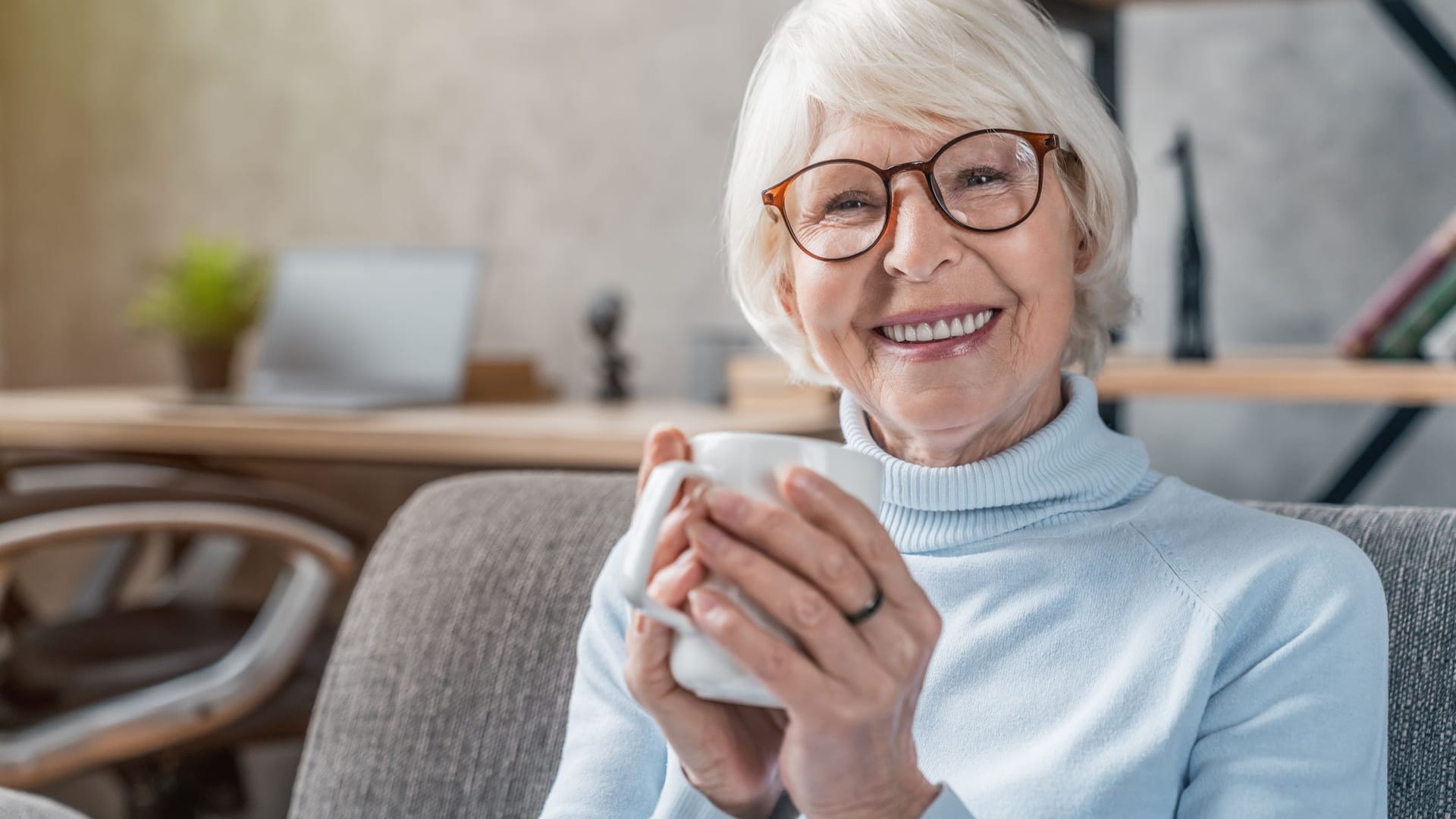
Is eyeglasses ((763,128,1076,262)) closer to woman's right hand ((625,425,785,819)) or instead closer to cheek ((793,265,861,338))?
cheek ((793,265,861,338))

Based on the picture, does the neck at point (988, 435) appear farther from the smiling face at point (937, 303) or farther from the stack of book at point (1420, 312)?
the stack of book at point (1420, 312)

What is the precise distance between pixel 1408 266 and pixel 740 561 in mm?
1588

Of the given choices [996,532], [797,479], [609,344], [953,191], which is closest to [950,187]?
[953,191]

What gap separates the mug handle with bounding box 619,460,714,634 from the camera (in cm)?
58

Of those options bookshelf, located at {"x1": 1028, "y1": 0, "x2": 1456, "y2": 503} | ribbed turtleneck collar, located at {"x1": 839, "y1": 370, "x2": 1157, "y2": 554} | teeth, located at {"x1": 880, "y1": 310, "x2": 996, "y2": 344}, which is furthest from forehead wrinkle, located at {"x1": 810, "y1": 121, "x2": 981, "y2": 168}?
bookshelf, located at {"x1": 1028, "y1": 0, "x2": 1456, "y2": 503}

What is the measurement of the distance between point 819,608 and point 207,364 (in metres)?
2.32

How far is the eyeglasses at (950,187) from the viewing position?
855 millimetres

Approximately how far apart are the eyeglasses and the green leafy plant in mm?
2036

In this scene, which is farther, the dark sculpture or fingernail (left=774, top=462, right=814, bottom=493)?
the dark sculpture

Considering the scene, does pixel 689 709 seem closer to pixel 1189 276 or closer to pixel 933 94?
pixel 933 94

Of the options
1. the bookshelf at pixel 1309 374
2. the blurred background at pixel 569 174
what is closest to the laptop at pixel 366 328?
the blurred background at pixel 569 174

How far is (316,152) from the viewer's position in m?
2.95

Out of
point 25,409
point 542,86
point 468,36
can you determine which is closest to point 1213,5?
point 542,86

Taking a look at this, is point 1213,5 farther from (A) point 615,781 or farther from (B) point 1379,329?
(A) point 615,781
